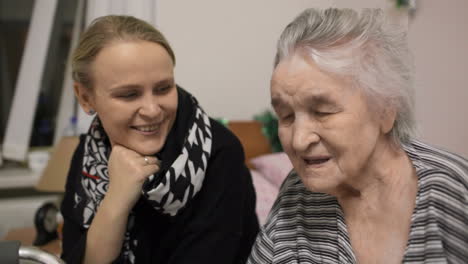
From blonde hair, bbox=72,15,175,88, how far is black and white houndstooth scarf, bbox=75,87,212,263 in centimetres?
20

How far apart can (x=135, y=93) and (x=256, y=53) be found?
4.82ft

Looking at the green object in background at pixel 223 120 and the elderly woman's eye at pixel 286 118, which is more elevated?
the elderly woman's eye at pixel 286 118

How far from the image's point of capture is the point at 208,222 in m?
1.21

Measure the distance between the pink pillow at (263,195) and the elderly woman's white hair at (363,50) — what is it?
108 cm

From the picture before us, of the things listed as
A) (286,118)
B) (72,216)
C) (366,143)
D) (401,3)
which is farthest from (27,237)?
(401,3)

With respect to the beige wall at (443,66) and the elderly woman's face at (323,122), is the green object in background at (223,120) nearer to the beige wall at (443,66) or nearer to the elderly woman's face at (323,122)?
the beige wall at (443,66)

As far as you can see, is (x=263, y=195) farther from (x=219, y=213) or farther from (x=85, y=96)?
(x=85, y=96)

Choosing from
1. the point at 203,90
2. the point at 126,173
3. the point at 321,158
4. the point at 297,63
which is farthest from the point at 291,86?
the point at 203,90

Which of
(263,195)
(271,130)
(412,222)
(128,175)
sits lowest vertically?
(263,195)

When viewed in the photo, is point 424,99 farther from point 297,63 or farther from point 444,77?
point 297,63

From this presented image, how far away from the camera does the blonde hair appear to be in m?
1.13

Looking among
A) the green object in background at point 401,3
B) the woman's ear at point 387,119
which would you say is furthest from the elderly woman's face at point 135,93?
the green object in background at point 401,3

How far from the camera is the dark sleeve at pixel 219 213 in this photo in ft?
3.95

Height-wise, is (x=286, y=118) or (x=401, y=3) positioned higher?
(x=401, y=3)
